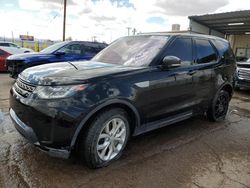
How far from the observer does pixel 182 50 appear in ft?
13.1

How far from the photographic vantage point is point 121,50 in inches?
161

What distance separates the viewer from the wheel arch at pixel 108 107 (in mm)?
2644

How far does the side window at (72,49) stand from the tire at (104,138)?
6.09 meters

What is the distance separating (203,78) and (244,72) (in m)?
5.33

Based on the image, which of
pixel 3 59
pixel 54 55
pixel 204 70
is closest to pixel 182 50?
pixel 204 70

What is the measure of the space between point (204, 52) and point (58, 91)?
9.83 feet

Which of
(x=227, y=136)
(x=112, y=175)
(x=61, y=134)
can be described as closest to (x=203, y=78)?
(x=227, y=136)

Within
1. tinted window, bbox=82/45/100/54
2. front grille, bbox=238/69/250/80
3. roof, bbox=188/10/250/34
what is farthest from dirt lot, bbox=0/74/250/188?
roof, bbox=188/10/250/34

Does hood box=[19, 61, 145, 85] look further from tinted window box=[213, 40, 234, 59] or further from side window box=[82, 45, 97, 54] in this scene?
side window box=[82, 45, 97, 54]

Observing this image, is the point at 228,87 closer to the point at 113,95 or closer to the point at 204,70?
the point at 204,70

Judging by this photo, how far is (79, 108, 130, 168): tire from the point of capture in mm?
2758

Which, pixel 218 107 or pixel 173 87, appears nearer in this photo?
pixel 173 87

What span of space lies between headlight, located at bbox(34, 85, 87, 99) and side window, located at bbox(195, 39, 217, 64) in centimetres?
252

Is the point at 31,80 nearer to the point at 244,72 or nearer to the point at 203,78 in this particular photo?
the point at 203,78
